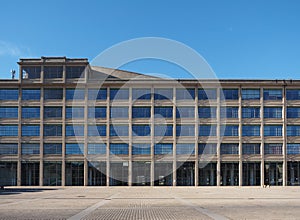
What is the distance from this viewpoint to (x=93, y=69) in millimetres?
76000

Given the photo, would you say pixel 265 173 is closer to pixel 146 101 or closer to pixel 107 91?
pixel 146 101

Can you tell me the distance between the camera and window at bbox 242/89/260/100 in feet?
240

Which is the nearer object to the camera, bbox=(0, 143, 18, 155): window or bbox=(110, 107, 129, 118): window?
bbox=(0, 143, 18, 155): window

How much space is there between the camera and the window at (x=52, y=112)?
7281 centimetres

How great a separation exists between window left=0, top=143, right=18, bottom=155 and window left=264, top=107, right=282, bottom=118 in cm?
4226

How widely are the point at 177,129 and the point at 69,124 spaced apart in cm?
1811

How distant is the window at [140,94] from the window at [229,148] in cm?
1497

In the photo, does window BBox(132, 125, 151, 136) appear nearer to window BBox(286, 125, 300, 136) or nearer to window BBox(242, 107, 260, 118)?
window BBox(242, 107, 260, 118)

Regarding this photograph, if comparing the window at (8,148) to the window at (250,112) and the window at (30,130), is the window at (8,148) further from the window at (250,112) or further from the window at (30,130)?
the window at (250,112)

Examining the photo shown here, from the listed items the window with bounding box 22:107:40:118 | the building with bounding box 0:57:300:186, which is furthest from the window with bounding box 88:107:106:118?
the window with bounding box 22:107:40:118

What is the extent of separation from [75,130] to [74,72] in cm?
970

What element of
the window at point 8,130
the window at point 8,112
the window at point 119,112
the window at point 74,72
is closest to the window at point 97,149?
the window at point 119,112

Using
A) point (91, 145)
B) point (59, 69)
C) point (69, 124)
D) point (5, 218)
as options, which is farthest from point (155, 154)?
point (5, 218)

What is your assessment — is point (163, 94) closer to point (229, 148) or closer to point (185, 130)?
point (185, 130)
